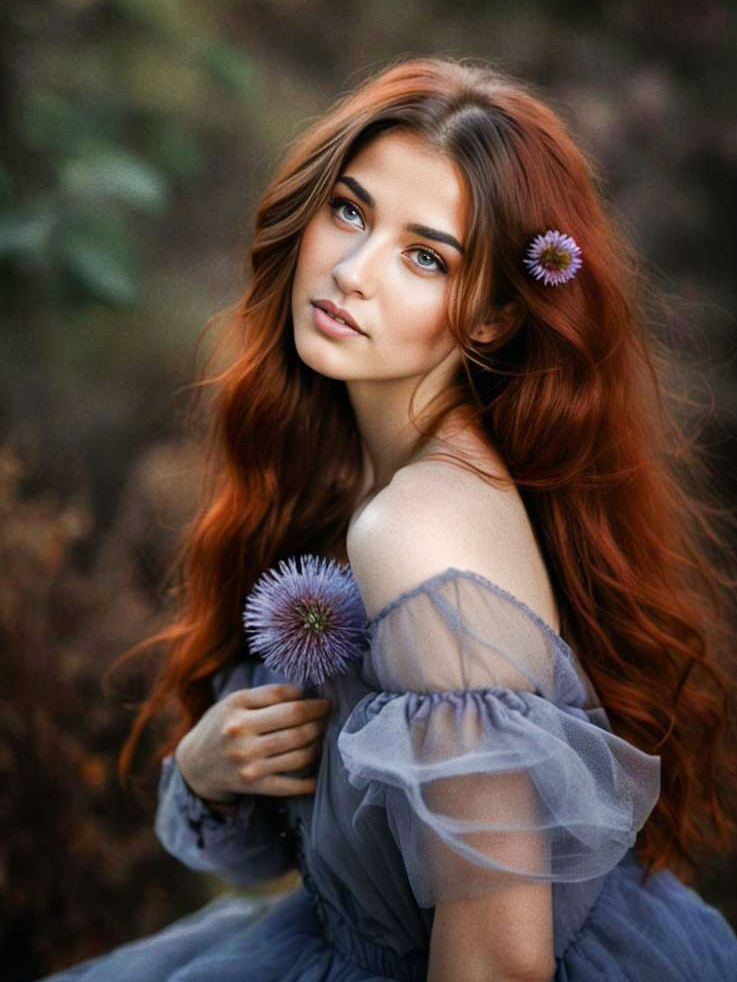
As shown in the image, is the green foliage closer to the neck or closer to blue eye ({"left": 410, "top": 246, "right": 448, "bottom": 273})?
the neck

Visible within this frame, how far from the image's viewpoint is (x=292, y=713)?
4.57 ft

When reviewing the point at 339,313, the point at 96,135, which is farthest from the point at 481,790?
the point at 96,135

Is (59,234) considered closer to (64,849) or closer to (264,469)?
(264,469)

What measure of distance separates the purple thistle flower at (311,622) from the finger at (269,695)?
0.09 meters

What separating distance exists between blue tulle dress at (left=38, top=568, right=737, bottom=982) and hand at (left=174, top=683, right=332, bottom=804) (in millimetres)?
37

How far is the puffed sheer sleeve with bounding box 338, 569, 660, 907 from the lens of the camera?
1099 mm

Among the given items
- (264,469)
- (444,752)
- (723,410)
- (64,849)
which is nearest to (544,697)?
(444,752)

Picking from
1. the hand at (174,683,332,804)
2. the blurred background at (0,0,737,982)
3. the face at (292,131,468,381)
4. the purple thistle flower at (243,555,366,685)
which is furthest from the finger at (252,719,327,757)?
the blurred background at (0,0,737,982)

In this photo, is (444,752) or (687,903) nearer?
(444,752)

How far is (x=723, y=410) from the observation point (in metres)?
3.06

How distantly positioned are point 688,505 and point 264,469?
683 millimetres

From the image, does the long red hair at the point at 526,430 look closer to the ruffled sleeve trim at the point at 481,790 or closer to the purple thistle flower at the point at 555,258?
the purple thistle flower at the point at 555,258

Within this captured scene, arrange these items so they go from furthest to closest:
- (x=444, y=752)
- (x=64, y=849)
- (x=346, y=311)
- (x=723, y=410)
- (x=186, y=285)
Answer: (x=186, y=285), (x=723, y=410), (x=64, y=849), (x=346, y=311), (x=444, y=752)

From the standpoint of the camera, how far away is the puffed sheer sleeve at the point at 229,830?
1.64 metres
